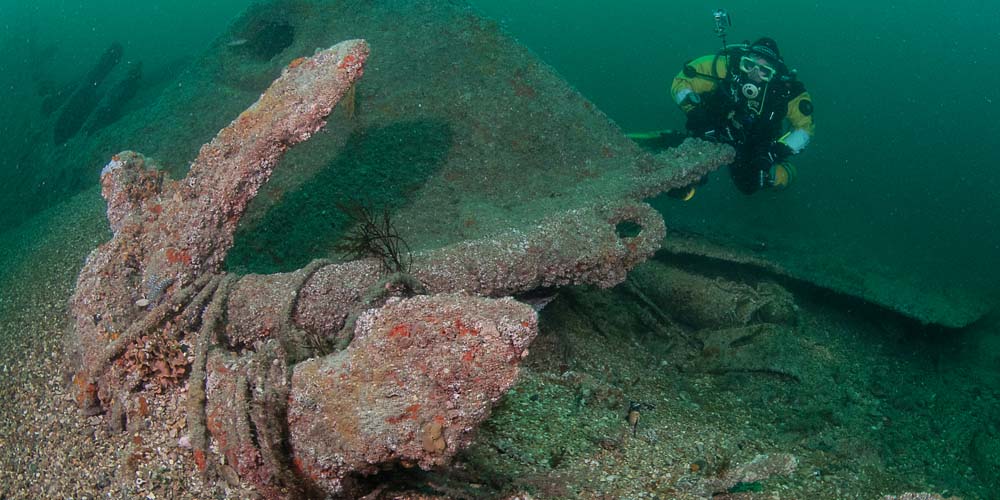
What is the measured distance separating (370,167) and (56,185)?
5.20 m

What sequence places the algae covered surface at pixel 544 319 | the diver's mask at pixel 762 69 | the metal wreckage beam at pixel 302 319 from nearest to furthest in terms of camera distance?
the metal wreckage beam at pixel 302 319
the algae covered surface at pixel 544 319
the diver's mask at pixel 762 69

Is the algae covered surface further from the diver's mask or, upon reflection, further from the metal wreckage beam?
the diver's mask

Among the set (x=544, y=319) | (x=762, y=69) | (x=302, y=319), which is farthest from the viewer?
(x=762, y=69)

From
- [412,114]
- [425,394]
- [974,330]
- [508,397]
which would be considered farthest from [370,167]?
[974,330]

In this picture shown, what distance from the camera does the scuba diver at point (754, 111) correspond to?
7.44 m

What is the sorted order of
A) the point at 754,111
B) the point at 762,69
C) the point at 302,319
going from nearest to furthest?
the point at 302,319 → the point at 762,69 → the point at 754,111

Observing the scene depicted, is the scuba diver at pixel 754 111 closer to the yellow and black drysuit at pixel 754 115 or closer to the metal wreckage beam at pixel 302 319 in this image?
the yellow and black drysuit at pixel 754 115

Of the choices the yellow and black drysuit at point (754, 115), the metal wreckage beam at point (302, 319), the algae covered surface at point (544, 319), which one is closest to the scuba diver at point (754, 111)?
the yellow and black drysuit at point (754, 115)

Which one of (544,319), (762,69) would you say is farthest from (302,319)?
(762,69)

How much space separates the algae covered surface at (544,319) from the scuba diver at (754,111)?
1.10 meters

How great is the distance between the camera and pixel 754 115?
7531 mm

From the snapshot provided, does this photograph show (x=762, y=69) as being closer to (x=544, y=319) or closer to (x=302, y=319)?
(x=544, y=319)

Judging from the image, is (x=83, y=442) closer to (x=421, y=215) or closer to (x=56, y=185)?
(x=421, y=215)

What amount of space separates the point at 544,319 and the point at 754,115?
4.94 m
